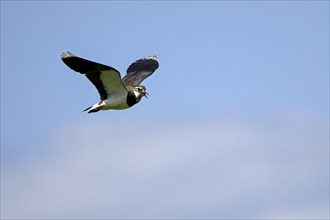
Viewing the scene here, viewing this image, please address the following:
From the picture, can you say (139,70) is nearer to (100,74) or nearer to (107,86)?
(107,86)

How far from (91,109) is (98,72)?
1460 millimetres

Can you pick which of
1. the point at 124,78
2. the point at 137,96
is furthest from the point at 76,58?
the point at 124,78

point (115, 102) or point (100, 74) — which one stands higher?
point (100, 74)

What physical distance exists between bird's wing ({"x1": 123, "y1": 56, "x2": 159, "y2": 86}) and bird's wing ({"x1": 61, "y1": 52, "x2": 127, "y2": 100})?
9.03 ft

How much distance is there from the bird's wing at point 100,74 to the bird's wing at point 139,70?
275cm

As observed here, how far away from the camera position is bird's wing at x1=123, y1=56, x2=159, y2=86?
30.4 meters

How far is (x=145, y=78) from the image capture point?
101 feet

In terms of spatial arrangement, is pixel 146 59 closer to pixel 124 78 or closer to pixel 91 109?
pixel 124 78

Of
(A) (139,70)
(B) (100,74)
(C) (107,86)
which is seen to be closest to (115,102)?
(C) (107,86)

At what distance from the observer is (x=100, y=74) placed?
2650 centimetres

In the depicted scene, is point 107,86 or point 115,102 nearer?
point 107,86

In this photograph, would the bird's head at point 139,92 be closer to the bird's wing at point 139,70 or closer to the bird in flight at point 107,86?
the bird in flight at point 107,86

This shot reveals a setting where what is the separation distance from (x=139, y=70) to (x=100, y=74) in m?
5.05

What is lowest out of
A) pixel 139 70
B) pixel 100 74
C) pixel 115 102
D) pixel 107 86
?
pixel 115 102
